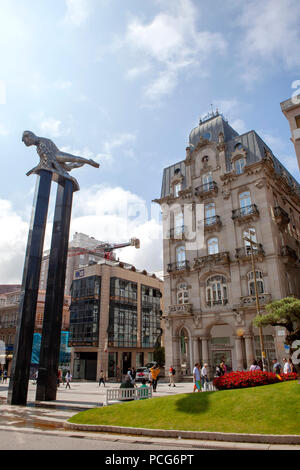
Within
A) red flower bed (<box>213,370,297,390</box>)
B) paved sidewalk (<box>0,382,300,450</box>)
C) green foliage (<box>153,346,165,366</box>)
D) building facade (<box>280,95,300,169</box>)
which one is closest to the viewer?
paved sidewalk (<box>0,382,300,450</box>)

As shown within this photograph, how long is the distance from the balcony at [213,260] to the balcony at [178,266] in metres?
1.33

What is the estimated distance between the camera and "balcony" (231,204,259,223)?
108 ft

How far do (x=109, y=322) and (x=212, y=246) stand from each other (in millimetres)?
28149

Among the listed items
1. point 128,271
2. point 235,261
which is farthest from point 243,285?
point 128,271

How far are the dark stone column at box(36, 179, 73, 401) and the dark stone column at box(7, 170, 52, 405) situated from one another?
0.91 m

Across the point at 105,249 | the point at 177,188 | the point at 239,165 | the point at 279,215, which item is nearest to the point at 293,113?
the point at 279,215

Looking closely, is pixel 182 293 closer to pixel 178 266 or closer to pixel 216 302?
pixel 178 266

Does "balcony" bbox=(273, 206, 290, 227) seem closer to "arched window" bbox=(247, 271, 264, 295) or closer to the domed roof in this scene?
"arched window" bbox=(247, 271, 264, 295)

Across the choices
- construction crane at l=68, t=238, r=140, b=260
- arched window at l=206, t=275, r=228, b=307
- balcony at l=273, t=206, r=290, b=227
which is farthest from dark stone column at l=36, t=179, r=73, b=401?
construction crane at l=68, t=238, r=140, b=260

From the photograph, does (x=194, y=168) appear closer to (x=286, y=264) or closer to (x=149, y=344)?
(x=286, y=264)

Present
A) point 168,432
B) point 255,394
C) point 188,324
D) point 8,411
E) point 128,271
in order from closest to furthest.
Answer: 1. point 168,432
2. point 255,394
3. point 8,411
4. point 188,324
5. point 128,271

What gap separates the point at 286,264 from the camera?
32469 millimetres

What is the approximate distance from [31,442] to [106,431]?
260 centimetres

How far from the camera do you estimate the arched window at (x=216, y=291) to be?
110 ft
